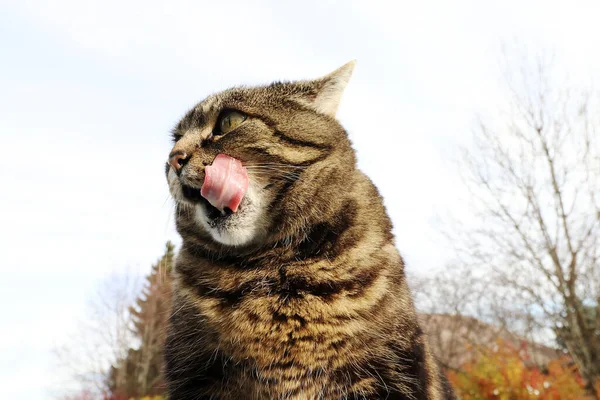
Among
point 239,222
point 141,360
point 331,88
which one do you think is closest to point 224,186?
point 239,222

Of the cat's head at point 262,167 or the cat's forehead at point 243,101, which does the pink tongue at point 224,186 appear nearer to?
the cat's head at point 262,167

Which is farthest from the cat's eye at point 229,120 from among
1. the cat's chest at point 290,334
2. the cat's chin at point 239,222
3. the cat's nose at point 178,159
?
the cat's chest at point 290,334

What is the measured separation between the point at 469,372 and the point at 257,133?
A: 11.0 m

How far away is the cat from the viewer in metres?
1.85

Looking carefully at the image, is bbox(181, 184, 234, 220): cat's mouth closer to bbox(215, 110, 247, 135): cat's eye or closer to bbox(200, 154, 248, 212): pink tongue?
bbox(200, 154, 248, 212): pink tongue

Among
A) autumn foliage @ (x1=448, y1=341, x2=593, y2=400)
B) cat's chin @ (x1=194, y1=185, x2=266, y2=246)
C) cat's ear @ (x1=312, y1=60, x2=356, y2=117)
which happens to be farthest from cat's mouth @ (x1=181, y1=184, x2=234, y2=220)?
autumn foliage @ (x1=448, y1=341, x2=593, y2=400)

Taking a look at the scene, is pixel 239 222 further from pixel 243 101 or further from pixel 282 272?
pixel 243 101

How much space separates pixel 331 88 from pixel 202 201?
0.94 metres

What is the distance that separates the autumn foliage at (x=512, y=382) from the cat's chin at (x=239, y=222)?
9118mm

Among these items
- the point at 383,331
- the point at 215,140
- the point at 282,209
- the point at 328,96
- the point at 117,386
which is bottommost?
the point at 117,386

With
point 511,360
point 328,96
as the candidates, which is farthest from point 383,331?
point 511,360

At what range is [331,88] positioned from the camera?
245 cm

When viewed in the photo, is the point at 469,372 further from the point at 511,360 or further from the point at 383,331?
the point at 383,331

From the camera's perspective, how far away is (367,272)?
2.04 meters
